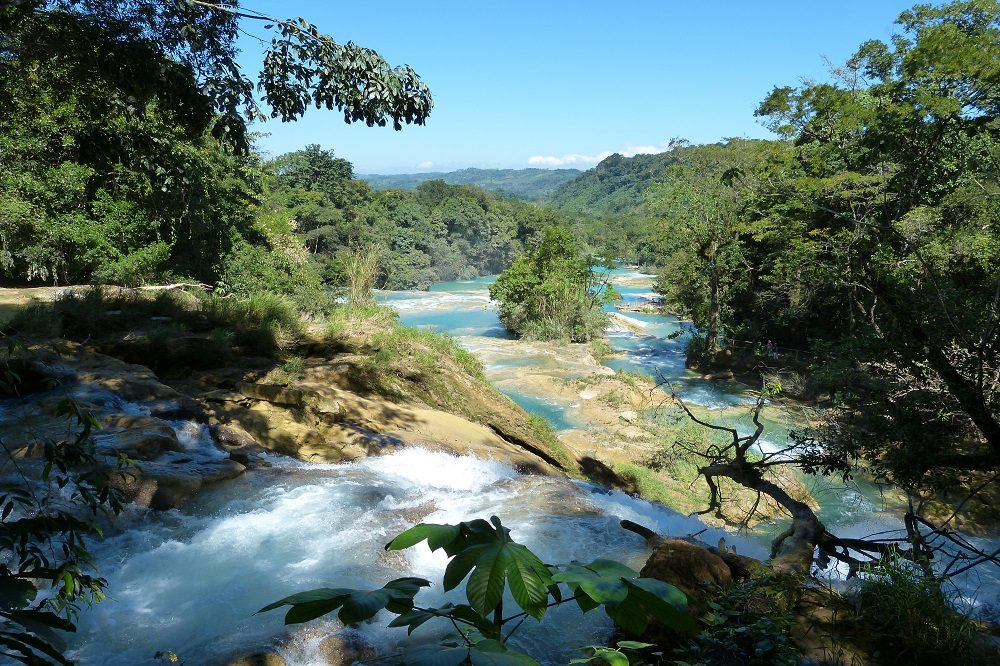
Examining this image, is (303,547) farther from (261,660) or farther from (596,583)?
(596,583)

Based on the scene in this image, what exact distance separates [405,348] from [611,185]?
162 m

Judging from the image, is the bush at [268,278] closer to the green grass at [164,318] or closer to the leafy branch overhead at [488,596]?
the green grass at [164,318]

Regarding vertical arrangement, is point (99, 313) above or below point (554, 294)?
above

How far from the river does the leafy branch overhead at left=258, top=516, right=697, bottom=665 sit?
1514 mm

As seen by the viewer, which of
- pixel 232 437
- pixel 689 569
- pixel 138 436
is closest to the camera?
pixel 689 569

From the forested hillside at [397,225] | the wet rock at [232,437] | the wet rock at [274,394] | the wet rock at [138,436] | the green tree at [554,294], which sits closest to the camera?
the wet rock at [138,436]

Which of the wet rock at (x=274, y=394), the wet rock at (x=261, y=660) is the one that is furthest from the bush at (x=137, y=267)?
the wet rock at (x=261, y=660)

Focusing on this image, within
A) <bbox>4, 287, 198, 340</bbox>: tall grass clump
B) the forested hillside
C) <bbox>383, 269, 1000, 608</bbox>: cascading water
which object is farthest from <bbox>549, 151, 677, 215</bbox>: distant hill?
<bbox>4, 287, 198, 340</bbox>: tall grass clump

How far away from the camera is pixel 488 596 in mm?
1114

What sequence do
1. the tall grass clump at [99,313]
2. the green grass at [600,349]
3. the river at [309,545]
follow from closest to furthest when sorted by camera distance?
the river at [309,545], the tall grass clump at [99,313], the green grass at [600,349]

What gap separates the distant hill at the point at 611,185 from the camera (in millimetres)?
141500

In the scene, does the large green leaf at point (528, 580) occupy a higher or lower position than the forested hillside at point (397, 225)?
lower

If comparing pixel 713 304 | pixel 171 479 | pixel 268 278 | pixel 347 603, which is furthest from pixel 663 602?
pixel 713 304

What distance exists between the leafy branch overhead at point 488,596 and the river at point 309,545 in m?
1.51
